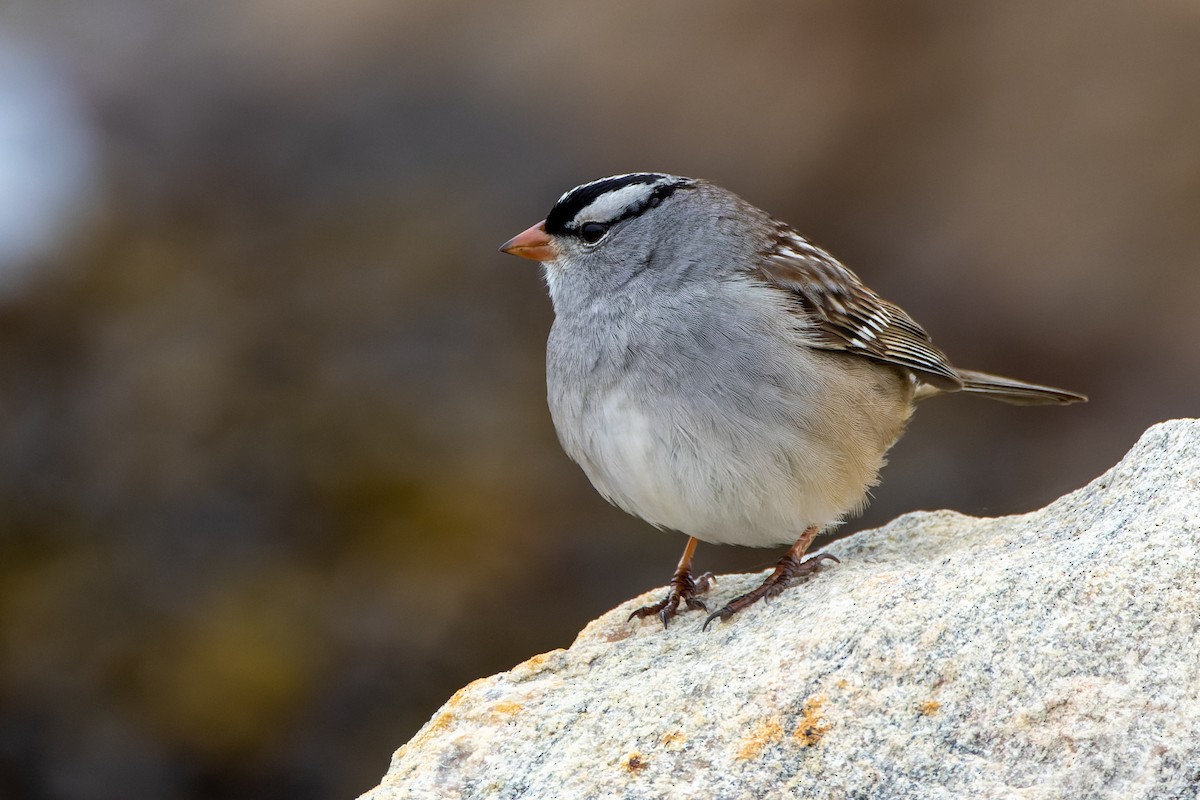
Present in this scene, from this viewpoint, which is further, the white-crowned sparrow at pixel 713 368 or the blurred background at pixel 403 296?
the blurred background at pixel 403 296

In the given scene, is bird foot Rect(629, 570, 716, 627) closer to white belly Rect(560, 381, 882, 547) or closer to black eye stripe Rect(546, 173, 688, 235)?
white belly Rect(560, 381, 882, 547)

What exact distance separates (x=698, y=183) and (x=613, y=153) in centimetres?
500

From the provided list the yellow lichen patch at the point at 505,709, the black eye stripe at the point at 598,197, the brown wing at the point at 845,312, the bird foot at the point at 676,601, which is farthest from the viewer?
the black eye stripe at the point at 598,197

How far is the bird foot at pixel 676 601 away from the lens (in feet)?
14.2

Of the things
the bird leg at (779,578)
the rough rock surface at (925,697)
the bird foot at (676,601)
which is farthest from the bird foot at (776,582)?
the rough rock surface at (925,697)

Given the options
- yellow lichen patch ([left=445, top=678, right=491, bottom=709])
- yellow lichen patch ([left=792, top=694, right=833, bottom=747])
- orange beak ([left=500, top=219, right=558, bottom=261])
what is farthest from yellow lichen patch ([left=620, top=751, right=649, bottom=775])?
orange beak ([left=500, top=219, right=558, bottom=261])

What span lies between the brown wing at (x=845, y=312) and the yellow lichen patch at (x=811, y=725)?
6.23ft

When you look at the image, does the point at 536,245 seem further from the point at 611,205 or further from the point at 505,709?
the point at 505,709

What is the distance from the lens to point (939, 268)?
363 inches

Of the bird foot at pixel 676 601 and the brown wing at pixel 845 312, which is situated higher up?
the brown wing at pixel 845 312

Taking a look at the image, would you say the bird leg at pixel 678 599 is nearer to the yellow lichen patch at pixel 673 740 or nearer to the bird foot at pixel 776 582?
the bird foot at pixel 776 582

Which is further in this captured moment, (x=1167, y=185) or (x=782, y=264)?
(x=1167, y=185)

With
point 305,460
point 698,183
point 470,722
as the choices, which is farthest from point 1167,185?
point 470,722

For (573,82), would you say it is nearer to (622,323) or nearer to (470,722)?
(622,323)
